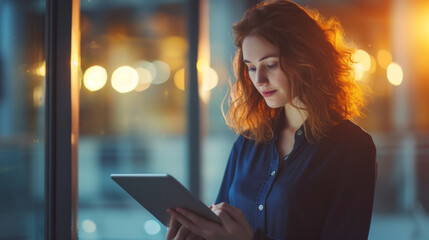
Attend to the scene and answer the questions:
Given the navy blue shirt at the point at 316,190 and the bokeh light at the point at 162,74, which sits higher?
the bokeh light at the point at 162,74

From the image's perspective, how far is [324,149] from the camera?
1226 millimetres

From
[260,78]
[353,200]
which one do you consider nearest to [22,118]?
[260,78]

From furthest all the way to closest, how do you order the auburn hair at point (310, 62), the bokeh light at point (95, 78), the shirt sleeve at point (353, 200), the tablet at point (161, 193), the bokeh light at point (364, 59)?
the bokeh light at point (364, 59) → the bokeh light at point (95, 78) → the auburn hair at point (310, 62) → the shirt sleeve at point (353, 200) → the tablet at point (161, 193)

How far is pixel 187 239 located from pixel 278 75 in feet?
1.85

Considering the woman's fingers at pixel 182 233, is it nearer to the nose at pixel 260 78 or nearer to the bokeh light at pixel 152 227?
the nose at pixel 260 78

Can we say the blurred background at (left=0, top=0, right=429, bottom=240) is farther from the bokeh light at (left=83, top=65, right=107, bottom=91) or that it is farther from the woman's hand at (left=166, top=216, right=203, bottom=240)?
the woman's hand at (left=166, top=216, right=203, bottom=240)

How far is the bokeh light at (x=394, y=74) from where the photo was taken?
3729 mm

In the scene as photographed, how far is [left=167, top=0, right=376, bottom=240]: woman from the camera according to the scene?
1122 mm

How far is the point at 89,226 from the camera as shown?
3.13 metres

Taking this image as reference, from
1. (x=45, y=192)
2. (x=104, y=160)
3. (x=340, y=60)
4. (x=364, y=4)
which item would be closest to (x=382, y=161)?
(x=364, y=4)

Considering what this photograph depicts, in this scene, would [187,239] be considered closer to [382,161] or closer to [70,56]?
[70,56]

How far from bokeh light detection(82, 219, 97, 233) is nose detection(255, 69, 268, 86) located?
7.29 ft

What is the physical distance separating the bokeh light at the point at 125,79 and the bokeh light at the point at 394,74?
2.27m

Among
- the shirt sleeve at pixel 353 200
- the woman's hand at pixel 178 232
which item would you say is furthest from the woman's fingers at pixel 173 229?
the shirt sleeve at pixel 353 200
